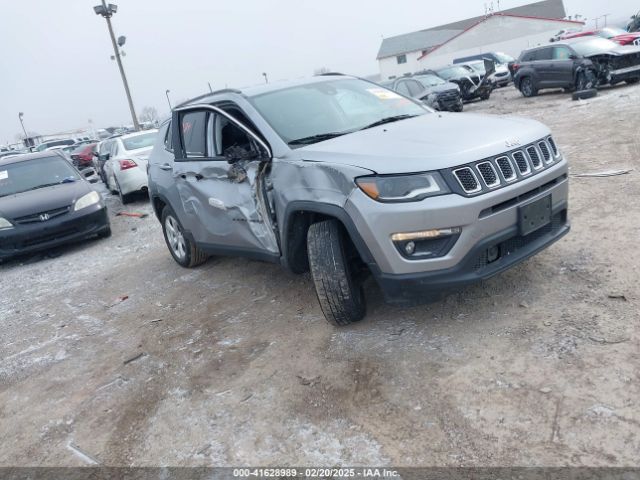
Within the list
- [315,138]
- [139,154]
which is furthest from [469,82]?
[315,138]

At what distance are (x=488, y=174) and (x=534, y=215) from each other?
46 cm

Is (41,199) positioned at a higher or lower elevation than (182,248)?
higher

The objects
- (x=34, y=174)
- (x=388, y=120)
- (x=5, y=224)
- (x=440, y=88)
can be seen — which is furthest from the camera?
(x=440, y=88)

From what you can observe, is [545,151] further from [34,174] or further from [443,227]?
[34,174]

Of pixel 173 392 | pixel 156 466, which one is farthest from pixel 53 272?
pixel 156 466

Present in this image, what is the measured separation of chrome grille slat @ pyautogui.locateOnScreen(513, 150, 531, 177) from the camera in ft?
11.0

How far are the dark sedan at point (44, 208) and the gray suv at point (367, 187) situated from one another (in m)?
3.88

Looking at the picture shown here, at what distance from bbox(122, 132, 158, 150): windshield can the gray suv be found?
23.4 feet

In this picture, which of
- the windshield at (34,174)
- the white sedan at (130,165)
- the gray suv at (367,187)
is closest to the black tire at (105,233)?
the windshield at (34,174)

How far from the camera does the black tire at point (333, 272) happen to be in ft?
11.4

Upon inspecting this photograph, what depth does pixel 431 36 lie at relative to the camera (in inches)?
2564

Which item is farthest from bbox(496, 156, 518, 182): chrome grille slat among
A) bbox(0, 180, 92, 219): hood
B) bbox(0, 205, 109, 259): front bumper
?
bbox(0, 180, 92, 219): hood

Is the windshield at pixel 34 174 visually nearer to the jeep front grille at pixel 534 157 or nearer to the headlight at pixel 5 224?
the headlight at pixel 5 224

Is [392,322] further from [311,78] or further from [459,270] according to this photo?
[311,78]
